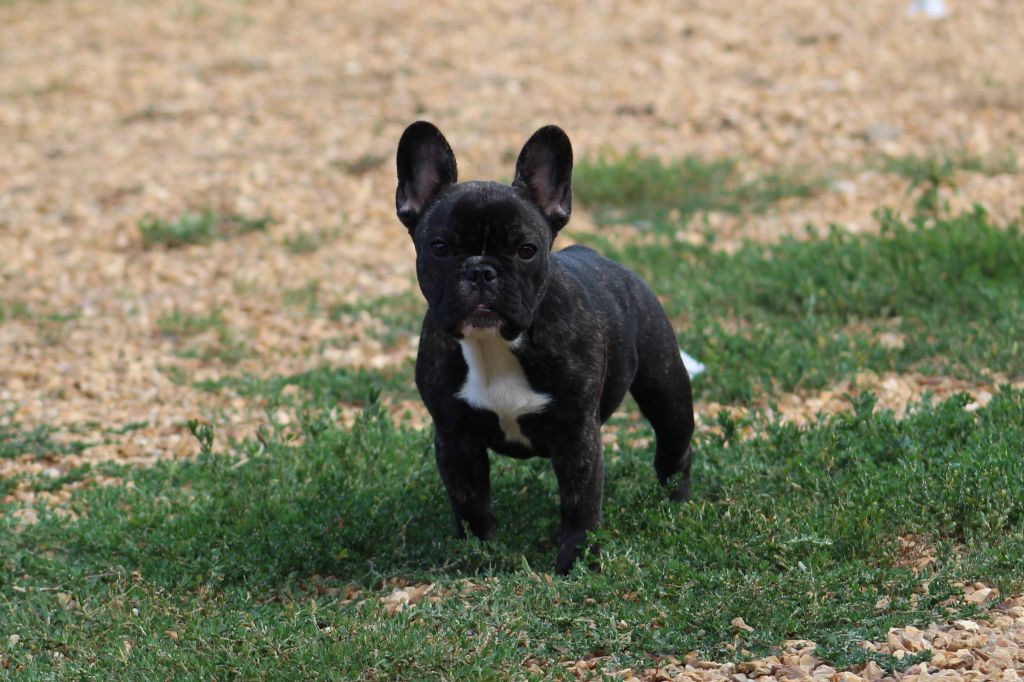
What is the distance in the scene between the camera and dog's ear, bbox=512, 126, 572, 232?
227 inches

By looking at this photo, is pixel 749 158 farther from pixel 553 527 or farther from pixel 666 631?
pixel 666 631

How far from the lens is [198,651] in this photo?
5285mm

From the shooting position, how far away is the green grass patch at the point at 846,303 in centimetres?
825

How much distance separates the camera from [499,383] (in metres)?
5.63

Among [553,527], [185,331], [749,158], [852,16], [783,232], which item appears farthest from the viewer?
[852,16]

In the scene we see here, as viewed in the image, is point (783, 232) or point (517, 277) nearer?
point (517, 277)

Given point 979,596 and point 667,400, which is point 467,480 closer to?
point 667,400

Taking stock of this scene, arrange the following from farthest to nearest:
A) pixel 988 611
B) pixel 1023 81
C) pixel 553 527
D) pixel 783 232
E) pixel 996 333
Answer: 1. pixel 1023 81
2. pixel 783 232
3. pixel 996 333
4. pixel 553 527
5. pixel 988 611

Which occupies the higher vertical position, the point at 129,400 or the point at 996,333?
the point at 996,333

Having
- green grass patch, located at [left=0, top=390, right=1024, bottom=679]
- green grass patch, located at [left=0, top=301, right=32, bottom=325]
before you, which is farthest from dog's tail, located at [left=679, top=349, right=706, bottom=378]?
green grass patch, located at [left=0, top=301, right=32, bottom=325]

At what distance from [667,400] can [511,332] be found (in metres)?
1.22

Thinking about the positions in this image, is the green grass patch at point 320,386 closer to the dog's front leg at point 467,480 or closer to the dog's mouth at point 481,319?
the dog's front leg at point 467,480

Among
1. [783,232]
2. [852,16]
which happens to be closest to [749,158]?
[783,232]

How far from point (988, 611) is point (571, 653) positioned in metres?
1.56
